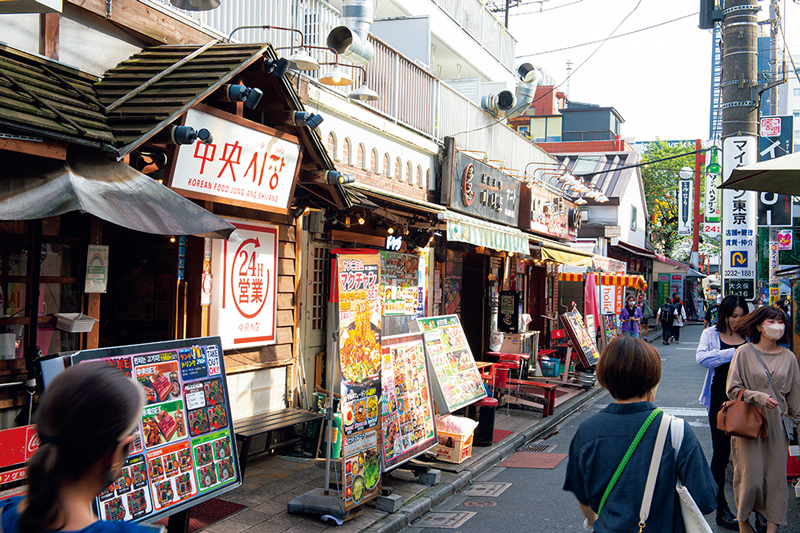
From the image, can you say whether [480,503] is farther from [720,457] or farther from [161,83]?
[161,83]

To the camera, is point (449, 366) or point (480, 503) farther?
point (449, 366)

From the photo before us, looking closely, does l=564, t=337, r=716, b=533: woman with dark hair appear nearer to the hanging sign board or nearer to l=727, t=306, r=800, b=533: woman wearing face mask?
the hanging sign board

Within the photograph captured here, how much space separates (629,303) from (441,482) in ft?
51.7

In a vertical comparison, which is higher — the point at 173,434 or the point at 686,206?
the point at 686,206

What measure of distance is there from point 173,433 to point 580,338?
1252 cm

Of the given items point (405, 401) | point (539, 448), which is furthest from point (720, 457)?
point (539, 448)

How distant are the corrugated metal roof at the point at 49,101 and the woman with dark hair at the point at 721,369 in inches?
230

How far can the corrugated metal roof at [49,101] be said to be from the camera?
450 cm

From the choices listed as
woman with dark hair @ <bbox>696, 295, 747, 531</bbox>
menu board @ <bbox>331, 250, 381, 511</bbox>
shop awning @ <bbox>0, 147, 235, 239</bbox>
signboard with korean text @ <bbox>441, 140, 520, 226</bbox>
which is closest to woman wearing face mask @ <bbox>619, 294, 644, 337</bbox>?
signboard with korean text @ <bbox>441, 140, 520, 226</bbox>

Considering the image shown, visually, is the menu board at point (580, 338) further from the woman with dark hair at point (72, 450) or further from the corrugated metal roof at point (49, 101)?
the woman with dark hair at point (72, 450)

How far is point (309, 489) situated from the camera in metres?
6.90

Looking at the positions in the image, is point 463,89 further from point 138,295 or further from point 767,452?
point 767,452

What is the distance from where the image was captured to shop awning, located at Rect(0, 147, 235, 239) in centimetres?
428

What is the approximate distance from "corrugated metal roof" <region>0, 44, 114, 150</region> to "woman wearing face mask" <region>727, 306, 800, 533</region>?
557 centimetres
